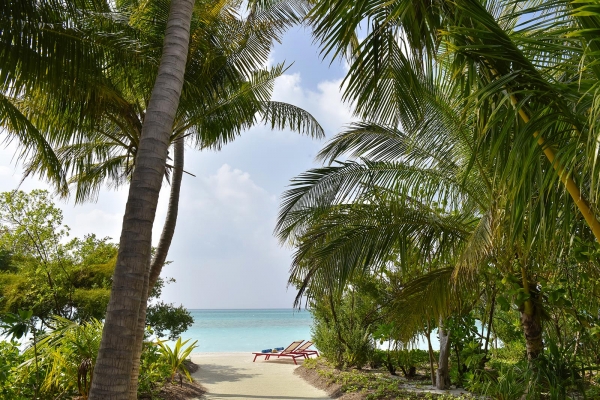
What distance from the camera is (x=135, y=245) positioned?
11.7 feet

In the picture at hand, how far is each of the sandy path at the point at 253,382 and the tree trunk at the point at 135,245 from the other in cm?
595

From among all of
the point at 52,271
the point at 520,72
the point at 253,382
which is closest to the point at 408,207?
the point at 520,72

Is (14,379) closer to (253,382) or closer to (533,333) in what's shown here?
(253,382)

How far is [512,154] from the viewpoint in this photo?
2502 millimetres

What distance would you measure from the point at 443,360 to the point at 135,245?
289 inches

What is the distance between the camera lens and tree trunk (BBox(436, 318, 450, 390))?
8.96m

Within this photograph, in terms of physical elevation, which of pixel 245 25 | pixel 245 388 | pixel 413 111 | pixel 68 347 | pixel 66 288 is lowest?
pixel 245 388

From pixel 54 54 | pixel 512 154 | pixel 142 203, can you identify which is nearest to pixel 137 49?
pixel 54 54

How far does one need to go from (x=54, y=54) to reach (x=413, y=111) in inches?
157

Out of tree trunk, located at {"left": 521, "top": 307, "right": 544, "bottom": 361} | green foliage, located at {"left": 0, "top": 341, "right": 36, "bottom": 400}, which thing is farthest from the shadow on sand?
tree trunk, located at {"left": 521, "top": 307, "right": 544, "bottom": 361}

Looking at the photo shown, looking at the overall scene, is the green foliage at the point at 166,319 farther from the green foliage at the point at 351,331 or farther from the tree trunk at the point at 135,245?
the tree trunk at the point at 135,245

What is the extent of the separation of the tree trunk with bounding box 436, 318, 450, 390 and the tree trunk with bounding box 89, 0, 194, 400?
22.2 feet

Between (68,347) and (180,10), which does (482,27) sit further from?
(68,347)

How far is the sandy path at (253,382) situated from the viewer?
9.09 m
